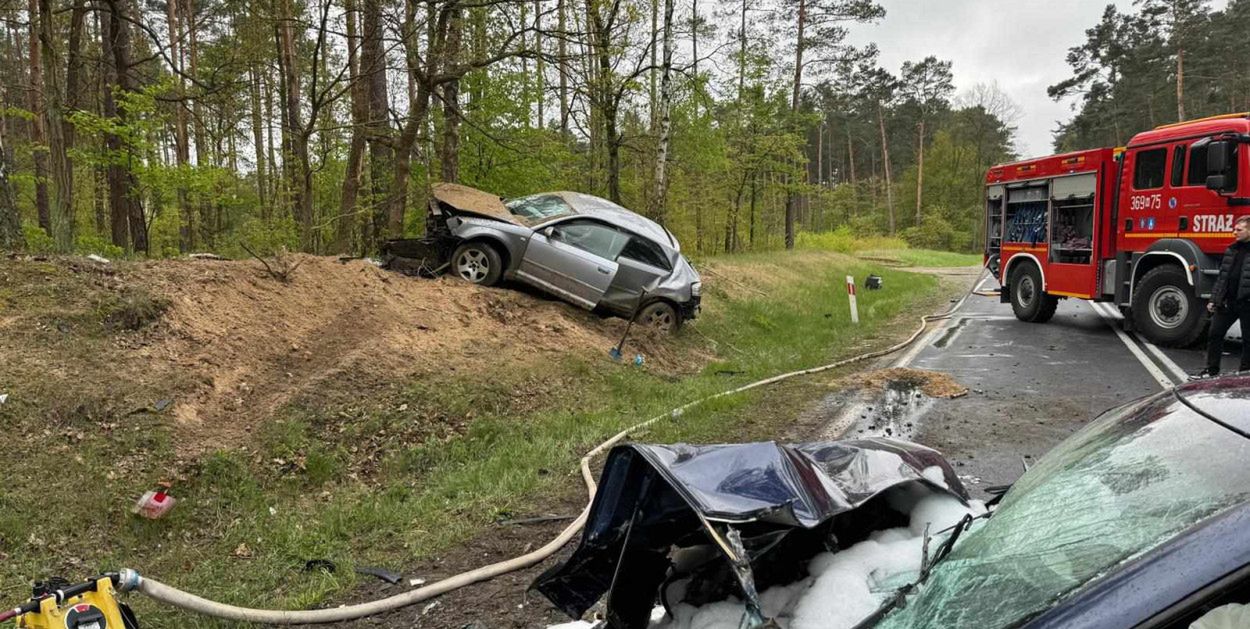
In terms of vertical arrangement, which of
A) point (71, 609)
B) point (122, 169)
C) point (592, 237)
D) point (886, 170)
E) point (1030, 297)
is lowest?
point (1030, 297)

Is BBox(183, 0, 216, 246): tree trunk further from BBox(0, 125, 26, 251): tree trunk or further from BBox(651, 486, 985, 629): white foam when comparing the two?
BBox(651, 486, 985, 629): white foam

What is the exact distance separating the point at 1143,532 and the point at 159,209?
17.3 meters

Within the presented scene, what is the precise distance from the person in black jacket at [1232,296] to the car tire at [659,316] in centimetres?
647

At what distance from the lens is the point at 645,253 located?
10.8m

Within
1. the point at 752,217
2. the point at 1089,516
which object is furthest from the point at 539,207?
the point at 752,217

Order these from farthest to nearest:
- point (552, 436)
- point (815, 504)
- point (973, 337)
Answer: point (973, 337), point (552, 436), point (815, 504)

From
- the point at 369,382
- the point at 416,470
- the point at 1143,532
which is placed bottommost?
the point at 416,470

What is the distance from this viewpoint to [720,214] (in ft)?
103

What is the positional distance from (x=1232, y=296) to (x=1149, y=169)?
3.40m

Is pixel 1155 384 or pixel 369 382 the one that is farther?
pixel 1155 384

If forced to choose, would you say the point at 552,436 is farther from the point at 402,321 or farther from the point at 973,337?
the point at 973,337

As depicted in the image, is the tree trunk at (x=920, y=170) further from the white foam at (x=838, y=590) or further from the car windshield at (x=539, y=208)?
the white foam at (x=838, y=590)

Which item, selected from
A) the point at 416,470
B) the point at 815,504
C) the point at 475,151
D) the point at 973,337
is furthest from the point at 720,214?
the point at 815,504

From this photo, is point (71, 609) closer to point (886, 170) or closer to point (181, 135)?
point (181, 135)
